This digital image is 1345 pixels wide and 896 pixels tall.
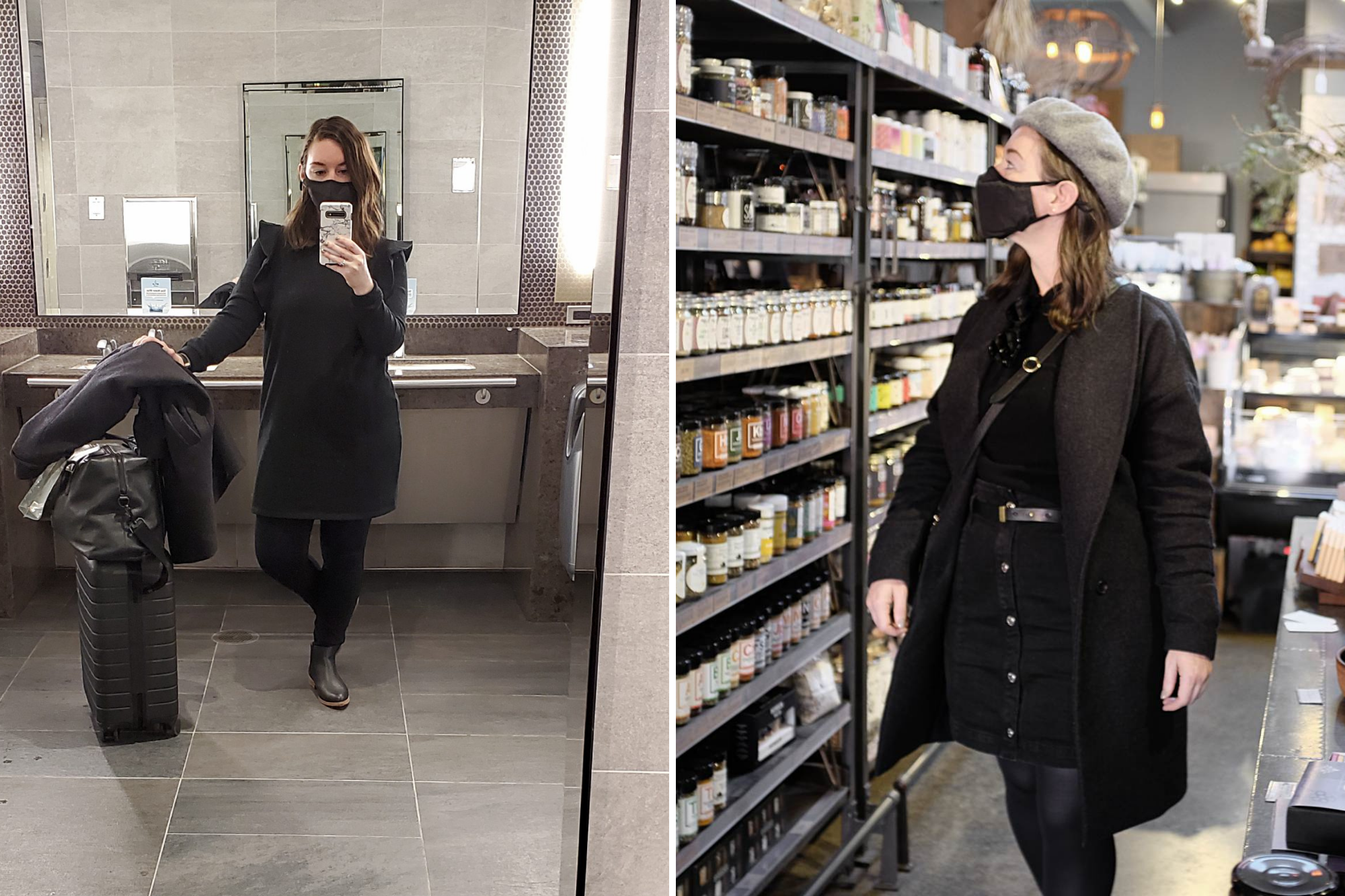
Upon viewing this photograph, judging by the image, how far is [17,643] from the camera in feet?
5.95

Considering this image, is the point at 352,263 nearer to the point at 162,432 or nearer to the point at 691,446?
the point at 162,432

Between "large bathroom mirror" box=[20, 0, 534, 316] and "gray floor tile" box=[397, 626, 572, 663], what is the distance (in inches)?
19.9

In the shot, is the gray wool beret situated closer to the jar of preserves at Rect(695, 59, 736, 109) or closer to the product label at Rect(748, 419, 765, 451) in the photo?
the jar of preserves at Rect(695, 59, 736, 109)

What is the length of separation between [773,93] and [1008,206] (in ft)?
2.15

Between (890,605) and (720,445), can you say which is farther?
(720,445)

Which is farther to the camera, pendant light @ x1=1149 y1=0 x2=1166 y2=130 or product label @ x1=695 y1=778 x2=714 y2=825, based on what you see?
pendant light @ x1=1149 y1=0 x2=1166 y2=130

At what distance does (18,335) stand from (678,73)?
1.19 m

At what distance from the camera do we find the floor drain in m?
1.86

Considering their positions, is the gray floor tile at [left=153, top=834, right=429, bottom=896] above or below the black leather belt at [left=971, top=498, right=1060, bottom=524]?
below

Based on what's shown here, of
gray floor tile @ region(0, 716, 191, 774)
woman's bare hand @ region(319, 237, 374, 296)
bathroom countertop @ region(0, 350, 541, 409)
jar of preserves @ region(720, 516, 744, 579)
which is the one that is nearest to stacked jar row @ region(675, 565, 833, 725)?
jar of preserves @ region(720, 516, 744, 579)

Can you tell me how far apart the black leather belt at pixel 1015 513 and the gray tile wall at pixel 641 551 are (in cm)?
64

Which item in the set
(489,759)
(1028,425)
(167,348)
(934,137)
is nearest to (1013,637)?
(1028,425)

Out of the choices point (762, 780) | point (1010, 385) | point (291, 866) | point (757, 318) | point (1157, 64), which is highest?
point (1157, 64)

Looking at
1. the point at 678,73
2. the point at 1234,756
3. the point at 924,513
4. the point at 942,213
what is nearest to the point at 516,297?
the point at 678,73
